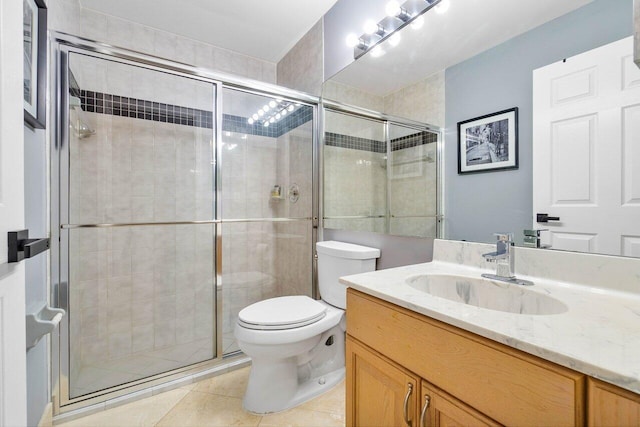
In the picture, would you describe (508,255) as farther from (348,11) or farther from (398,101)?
(348,11)

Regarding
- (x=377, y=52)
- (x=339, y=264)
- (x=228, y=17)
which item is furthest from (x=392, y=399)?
(x=228, y=17)

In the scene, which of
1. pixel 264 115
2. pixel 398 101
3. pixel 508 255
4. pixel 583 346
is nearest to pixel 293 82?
pixel 264 115

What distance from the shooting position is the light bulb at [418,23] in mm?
1361

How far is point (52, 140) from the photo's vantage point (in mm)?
1357

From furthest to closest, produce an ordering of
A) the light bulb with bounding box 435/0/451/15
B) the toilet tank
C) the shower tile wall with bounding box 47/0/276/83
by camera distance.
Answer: the shower tile wall with bounding box 47/0/276/83, the toilet tank, the light bulb with bounding box 435/0/451/15

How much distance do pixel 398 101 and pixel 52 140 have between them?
1.73 metres

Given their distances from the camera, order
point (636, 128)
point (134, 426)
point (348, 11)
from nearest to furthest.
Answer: point (636, 128)
point (134, 426)
point (348, 11)

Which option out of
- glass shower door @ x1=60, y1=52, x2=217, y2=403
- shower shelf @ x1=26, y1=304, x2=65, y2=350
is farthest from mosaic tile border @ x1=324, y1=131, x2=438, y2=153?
shower shelf @ x1=26, y1=304, x2=65, y2=350

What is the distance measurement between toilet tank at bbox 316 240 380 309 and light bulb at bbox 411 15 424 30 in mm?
1167

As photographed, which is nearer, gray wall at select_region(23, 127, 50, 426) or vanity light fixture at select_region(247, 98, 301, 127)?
gray wall at select_region(23, 127, 50, 426)

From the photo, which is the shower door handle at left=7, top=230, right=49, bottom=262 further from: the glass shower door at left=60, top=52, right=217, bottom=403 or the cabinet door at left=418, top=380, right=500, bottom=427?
the glass shower door at left=60, top=52, right=217, bottom=403

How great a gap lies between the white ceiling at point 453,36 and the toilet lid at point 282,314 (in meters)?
1.27

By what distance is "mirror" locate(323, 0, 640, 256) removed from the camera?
0.85 metres

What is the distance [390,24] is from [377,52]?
0.48ft
